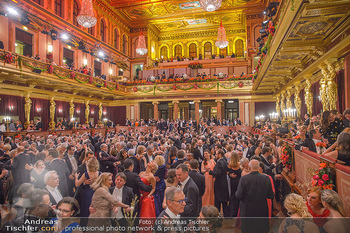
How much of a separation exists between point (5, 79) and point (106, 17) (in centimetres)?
1498

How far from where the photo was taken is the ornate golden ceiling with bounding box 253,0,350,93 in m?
5.95

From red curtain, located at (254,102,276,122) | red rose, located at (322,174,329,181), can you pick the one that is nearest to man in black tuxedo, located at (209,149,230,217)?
red rose, located at (322,174,329,181)

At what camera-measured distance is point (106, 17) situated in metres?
26.4

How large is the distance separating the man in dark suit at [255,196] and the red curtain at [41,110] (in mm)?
18729

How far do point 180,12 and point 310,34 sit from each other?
2300 centimetres

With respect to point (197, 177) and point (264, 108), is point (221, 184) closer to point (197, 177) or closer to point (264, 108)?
point (197, 177)

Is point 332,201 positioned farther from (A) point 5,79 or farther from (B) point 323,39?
(A) point 5,79

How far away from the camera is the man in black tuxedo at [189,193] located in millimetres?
2992

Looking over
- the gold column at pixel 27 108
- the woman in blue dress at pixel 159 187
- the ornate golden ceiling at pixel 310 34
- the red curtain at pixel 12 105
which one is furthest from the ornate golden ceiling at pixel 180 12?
the woman in blue dress at pixel 159 187

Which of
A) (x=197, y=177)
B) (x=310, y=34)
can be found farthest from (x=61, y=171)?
(x=310, y=34)

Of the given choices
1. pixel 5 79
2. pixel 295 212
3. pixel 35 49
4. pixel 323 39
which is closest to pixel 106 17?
pixel 35 49

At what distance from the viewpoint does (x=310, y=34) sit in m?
7.89

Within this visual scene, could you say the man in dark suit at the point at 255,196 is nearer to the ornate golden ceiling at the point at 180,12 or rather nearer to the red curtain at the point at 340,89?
the red curtain at the point at 340,89

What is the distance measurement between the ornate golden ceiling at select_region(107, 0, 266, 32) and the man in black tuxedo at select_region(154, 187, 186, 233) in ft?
87.0
